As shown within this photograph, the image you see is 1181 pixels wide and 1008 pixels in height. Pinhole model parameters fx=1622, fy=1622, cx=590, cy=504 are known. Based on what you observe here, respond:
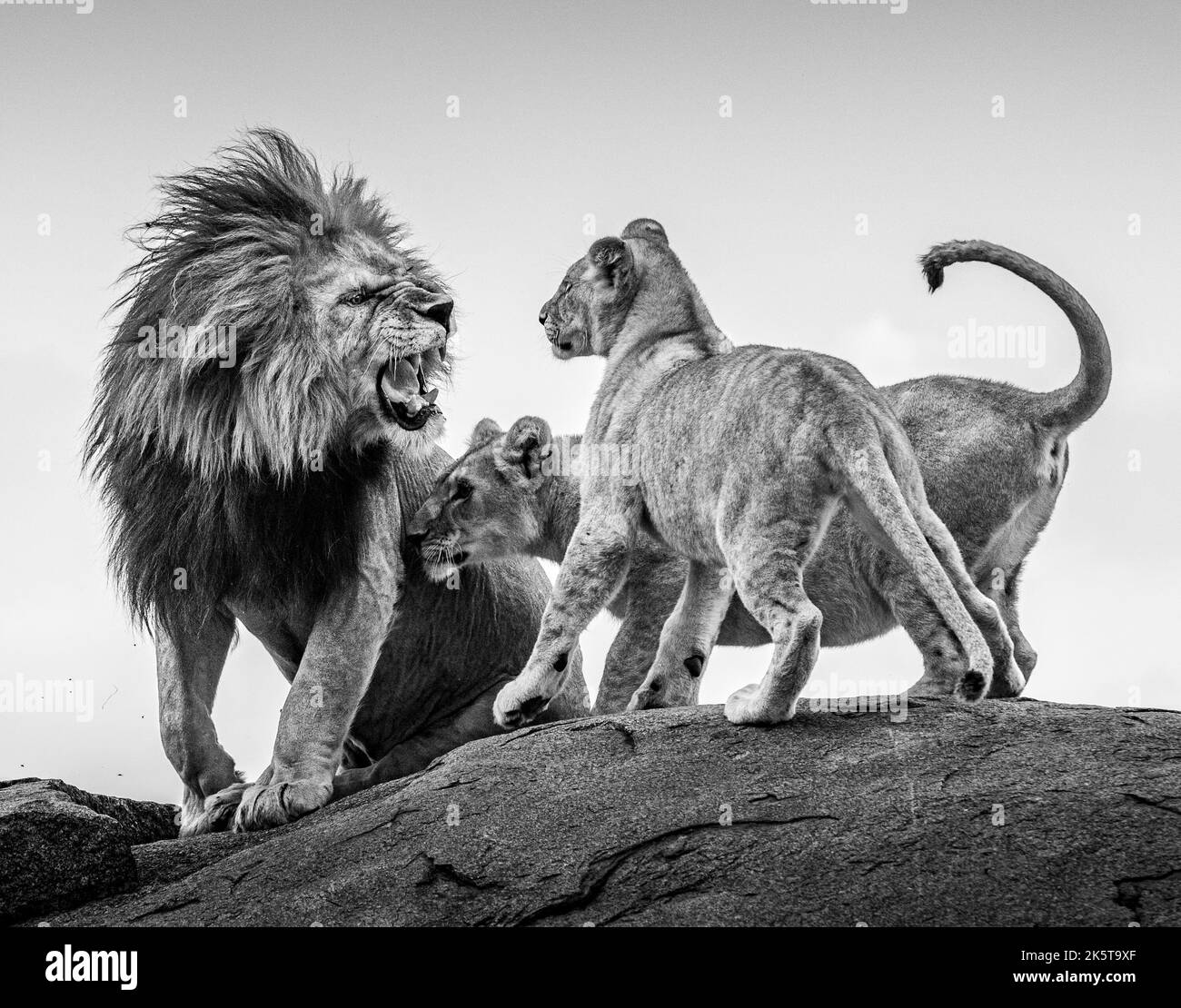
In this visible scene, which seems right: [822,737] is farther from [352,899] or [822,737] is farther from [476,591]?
[476,591]

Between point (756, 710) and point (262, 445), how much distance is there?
115 inches

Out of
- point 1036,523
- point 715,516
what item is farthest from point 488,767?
point 1036,523

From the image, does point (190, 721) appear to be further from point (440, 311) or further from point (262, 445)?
point (440, 311)

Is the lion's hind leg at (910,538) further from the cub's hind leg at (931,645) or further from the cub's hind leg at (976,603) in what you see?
the cub's hind leg at (931,645)

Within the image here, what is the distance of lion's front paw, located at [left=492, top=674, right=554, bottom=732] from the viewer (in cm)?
779

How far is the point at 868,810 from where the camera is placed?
21.2 feet

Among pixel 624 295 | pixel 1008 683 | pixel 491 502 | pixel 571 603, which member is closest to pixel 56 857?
pixel 571 603

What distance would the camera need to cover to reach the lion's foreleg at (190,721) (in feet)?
27.3

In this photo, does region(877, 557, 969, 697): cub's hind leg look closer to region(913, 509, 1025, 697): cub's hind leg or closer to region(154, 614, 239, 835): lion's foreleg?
region(913, 509, 1025, 697): cub's hind leg

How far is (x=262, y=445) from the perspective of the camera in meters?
8.27

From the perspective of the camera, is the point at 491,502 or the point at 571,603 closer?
the point at 571,603

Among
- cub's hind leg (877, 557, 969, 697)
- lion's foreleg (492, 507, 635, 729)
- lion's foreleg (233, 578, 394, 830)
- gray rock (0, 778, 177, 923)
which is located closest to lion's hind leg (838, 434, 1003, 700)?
cub's hind leg (877, 557, 969, 697)

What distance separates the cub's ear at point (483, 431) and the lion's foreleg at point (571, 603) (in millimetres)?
2203
